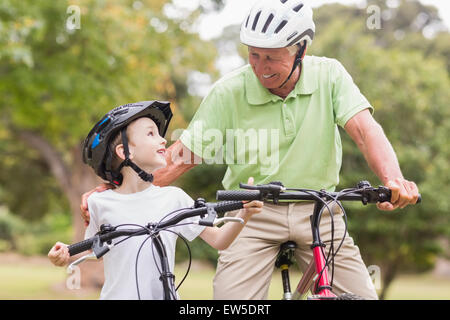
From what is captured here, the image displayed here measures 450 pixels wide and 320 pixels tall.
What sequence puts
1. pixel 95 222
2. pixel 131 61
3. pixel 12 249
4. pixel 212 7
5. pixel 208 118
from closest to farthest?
pixel 95 222 → pixel 208 118 → pixel 212 7 → pixel 131 61 → pixel 12 249

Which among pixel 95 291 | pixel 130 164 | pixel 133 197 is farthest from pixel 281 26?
pixel 95 291

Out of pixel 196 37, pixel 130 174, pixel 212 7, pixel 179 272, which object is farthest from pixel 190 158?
pixel 179 272

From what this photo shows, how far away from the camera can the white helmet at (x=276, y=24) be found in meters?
3.52

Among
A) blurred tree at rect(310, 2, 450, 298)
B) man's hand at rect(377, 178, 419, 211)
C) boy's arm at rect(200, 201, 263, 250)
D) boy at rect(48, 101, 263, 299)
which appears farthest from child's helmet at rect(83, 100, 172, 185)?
blurred tree at rect(310, 2, 450, 298)

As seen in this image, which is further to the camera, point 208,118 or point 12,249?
point 12,249

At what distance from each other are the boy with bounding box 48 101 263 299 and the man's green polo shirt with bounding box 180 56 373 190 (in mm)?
513

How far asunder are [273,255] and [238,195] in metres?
1.23

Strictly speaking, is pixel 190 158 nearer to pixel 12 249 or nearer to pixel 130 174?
pixel 130 174

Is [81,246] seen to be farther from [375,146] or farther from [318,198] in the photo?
[375,146]

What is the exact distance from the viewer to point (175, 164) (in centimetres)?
383

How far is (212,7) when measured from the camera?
48.5 feet

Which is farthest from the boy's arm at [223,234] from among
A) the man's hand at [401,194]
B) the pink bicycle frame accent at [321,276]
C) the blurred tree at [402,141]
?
the blurred tree at [402,141]

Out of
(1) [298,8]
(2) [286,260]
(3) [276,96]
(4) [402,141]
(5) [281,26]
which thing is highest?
(4) [402,141]

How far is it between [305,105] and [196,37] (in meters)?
14.4
